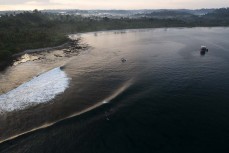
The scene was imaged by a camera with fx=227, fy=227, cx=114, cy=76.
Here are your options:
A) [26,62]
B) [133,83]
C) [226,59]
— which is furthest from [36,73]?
[226,59]

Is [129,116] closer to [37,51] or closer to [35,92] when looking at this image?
[35,92]

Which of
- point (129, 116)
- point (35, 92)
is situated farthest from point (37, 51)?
point (129, 116)

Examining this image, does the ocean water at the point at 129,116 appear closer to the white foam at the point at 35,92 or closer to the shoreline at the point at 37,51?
the white foam at the point at 35,92

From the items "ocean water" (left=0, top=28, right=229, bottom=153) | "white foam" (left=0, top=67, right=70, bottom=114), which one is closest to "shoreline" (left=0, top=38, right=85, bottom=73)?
"white foam" (left=0, top=67, right=70, bottom=114)

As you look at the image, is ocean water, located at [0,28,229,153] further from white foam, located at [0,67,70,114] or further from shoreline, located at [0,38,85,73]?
shoreline, located at [0,38,85,73]

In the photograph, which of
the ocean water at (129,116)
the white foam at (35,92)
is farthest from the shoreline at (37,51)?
the ocean water at (129,116)

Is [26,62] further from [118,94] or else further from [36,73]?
[118,94]
